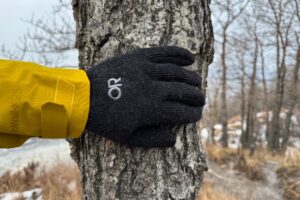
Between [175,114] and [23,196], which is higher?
[175,114]

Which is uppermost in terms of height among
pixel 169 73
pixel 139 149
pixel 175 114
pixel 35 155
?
pixel 169 73

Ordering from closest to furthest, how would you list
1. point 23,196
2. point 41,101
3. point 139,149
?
point 41,101
point 139,149
point 23,196

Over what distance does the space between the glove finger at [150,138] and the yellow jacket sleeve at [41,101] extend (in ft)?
0.55

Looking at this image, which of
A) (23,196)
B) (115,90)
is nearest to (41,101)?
(115,90)

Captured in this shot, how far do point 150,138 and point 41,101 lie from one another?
35cm

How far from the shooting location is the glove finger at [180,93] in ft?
3.38

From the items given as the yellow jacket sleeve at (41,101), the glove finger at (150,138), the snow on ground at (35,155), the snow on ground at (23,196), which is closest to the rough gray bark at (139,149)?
the glove finger at (150,138)

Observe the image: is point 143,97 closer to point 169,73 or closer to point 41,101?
point 169,73

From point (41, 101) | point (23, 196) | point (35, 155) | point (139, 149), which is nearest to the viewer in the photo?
point (41, 101)

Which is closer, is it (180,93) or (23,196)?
(180,93)

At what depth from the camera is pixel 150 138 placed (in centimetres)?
105

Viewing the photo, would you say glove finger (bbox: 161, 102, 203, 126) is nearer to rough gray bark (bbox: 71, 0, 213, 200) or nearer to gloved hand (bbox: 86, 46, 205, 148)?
gloved hand (bbox: 86, 46, 205, 148)

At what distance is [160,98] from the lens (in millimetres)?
1024

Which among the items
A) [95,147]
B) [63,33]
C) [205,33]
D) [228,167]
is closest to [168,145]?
[95,147]
